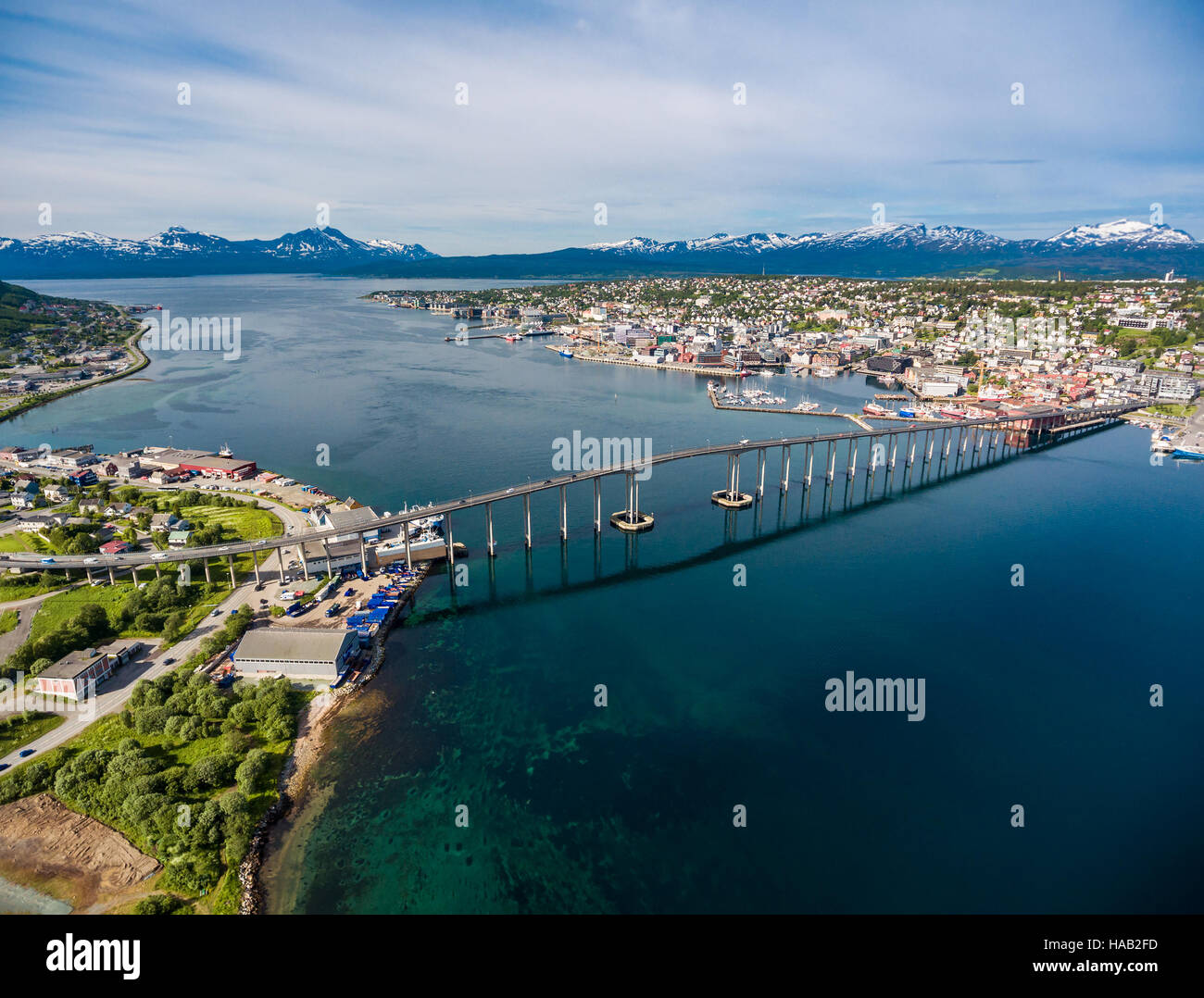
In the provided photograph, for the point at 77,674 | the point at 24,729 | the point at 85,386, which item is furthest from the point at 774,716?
the point at 85,386

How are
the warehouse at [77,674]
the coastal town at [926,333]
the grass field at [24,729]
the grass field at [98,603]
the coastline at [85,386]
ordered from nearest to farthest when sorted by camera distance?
1. the grass field at [24,729]
2. the warehouse at [77,674]
3. the grass field at [98,603]
4. the coastline at [85,386]
5. the coastal town at [926,333]

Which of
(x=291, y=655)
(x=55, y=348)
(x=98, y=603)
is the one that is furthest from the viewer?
(x=55, y=348)

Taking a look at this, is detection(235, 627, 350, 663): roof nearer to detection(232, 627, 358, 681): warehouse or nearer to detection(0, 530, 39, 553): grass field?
detection(232, 627, 358, 681): warehouse

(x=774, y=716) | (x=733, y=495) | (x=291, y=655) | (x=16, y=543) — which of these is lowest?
(x=774, y=716)

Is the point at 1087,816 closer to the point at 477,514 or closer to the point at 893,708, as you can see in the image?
the point at 893,708

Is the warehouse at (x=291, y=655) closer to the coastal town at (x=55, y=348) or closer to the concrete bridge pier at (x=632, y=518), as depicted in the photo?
the concrete bridge pier at (x=632, y=518)

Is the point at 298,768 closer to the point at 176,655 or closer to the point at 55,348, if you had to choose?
the point at 176,655

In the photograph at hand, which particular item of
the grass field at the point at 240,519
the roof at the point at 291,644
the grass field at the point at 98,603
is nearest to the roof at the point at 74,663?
the grass field at the point at 98,603
